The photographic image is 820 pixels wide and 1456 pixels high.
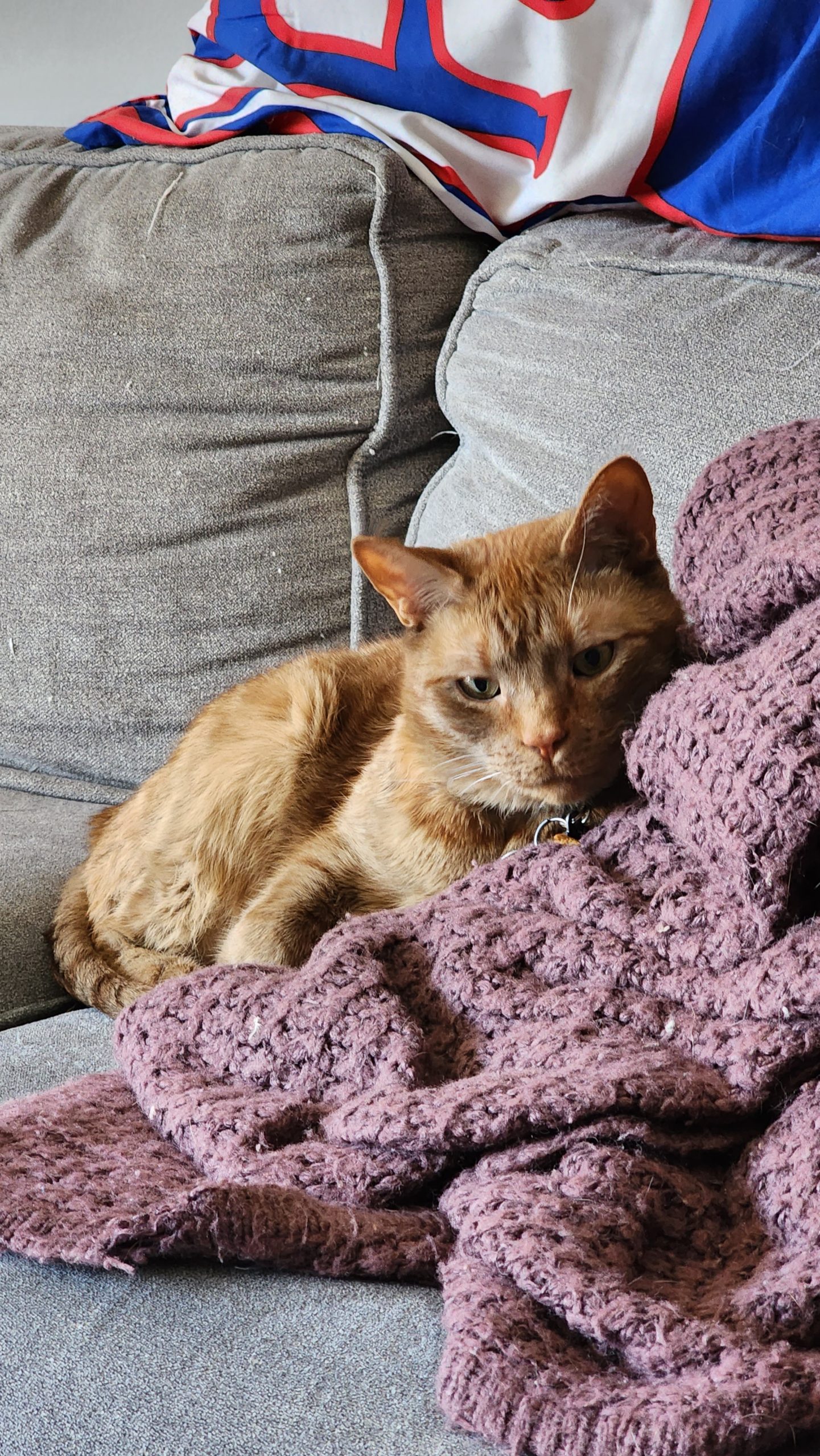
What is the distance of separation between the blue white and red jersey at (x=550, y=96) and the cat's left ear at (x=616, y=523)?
0.65m

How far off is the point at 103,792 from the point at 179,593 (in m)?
0.38

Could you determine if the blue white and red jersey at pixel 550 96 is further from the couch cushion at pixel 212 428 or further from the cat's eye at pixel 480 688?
the cat's eye at pixel 480 688

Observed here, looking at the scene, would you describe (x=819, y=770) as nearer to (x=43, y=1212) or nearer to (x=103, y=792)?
(x=43, y=1212)

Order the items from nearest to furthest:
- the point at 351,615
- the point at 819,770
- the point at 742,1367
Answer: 1. the point at 742,1367
2. the point at 819,770
3. the point at 351,615

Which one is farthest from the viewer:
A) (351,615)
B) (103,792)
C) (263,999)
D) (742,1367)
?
(103,792)

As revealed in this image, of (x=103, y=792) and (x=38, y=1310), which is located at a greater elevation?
(x=38, y=1310)

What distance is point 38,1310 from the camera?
749 mm

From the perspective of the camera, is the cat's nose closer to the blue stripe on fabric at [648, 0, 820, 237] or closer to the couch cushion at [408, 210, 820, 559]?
→ the couch cushion at [408, 210, 820, 559]

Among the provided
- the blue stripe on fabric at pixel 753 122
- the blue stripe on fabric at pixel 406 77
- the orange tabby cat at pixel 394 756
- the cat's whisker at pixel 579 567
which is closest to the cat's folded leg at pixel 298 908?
the orange tabby cat at pixel 394 756

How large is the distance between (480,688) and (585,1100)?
0.50 meters

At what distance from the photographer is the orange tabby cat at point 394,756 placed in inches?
42.8

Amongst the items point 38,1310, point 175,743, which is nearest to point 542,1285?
point 38,1310

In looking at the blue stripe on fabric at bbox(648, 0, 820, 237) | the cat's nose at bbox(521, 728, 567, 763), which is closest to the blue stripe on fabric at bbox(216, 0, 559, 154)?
the blue stripe on fabric at bbox(648, 0, 820, 237)

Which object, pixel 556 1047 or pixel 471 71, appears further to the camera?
pixel 471 71
